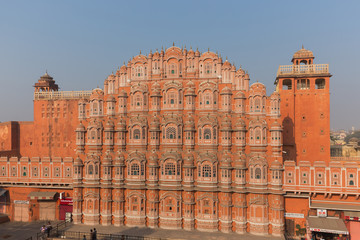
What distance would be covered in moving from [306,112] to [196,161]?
1672 cm

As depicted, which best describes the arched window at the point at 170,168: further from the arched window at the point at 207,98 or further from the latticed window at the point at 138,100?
the arched window at the point at 207,98

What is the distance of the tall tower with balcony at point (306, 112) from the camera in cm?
3138

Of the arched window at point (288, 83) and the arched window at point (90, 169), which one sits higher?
the arched window at point (288, 83)

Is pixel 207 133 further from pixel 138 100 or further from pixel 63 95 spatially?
pixel 63 95

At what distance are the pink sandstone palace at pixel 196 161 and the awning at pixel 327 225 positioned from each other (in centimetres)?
14

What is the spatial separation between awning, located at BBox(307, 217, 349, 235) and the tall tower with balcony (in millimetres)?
8104

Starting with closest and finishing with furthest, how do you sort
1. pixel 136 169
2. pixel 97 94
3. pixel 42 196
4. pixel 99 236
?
pixel 99 236
pixel 136 169
pixel 97 94
pixel 42 196

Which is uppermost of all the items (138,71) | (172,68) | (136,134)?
(172,68)

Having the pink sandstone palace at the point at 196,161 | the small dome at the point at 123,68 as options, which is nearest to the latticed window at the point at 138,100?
the pink sandstone palace at the point at 196,161

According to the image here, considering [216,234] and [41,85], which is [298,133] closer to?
[216,234]

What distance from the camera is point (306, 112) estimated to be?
105 feet

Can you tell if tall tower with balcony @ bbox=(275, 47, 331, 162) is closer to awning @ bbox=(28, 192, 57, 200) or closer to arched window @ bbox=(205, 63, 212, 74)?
arched window @ bbox=(205, 63, 212, 74)

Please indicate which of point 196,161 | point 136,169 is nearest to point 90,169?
point 136,169

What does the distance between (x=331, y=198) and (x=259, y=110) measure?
12.5 meters
